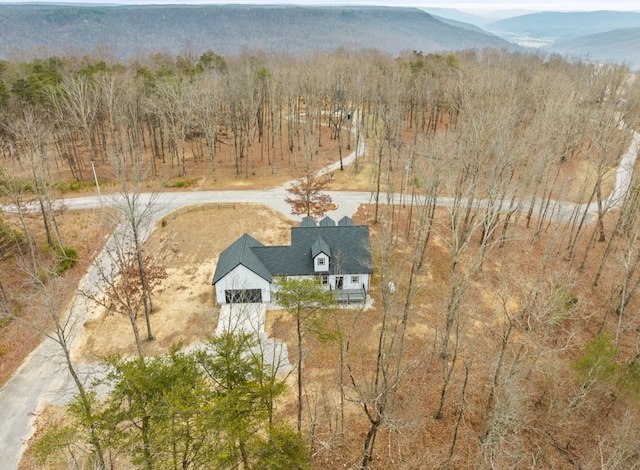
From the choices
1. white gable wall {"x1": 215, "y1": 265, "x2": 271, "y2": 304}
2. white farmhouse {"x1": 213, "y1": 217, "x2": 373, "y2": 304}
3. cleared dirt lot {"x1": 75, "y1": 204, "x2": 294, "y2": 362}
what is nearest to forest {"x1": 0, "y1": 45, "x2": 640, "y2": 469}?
cleared dirt lot {"x1": 75, "y1": 204, "x2": 294, "y2": 362}

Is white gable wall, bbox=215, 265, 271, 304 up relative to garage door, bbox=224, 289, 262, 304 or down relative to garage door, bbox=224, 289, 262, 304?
up

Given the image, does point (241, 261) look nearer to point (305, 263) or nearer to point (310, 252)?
point (305, 263)

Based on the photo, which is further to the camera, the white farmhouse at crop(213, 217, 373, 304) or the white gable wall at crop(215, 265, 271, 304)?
the white farmhouse at crop(213, 217, 373, 304)

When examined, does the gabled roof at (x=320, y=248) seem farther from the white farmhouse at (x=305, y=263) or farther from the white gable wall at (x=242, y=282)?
the white gable wall at (x=242, y=282)

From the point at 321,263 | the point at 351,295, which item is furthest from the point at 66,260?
the point at 351,295

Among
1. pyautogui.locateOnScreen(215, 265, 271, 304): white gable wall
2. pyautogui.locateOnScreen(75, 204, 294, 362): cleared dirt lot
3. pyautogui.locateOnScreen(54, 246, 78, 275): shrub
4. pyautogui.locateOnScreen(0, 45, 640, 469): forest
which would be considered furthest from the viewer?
pyautogui.locateOnScreen(54, 246, 78, 275): shrub

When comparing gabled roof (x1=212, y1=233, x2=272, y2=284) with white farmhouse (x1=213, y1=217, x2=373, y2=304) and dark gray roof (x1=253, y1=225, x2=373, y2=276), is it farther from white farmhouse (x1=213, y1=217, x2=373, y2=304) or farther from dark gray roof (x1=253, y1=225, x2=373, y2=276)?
dark gray roof (x1=253, y1=225, x2=373, y2=276)

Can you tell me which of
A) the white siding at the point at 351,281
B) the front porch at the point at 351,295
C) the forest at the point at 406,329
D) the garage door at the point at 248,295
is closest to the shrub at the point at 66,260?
the forest at the point at 406,329

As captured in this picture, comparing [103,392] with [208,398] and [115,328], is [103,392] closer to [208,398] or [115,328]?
[115,328]
